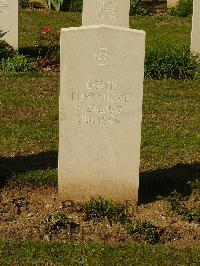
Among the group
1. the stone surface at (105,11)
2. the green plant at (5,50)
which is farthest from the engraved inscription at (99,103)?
the green plant at (5,50)

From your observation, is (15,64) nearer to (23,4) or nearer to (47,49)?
(47,49)

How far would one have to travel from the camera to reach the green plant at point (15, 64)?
1120 cm

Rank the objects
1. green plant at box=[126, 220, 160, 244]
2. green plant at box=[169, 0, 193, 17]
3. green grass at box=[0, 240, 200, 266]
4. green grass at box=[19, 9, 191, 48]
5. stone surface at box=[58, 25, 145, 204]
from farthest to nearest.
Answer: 1. green plant at box=[169, 0, 193, 17]
2. green grass at box=[19, 9, 191, 48]
3. stone surface at box=[58, 25, 145, 204]
4. green plant at box=[126, 220, 160, 244]
5. green grass at box=[0, 240, 200, 266]

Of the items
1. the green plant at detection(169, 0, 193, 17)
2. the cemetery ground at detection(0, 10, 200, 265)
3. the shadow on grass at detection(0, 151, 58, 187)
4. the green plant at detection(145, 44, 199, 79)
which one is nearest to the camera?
the cemetery ground at detection(0, 10, 200, 265)

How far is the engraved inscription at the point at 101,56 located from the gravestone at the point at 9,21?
6.36 m

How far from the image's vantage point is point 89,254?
545cm

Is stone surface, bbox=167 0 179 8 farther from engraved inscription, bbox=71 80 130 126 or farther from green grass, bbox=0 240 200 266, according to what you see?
green grass, bbox=0 240 200 266

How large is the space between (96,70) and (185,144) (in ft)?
7.86

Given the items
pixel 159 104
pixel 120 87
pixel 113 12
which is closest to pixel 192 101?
pixel 159 104

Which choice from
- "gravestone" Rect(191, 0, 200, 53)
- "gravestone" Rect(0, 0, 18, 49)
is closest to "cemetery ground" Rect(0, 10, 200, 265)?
"gravestone" Rect(191, 0, 200, 53)

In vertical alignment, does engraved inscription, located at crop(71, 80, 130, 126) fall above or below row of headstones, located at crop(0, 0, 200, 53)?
below

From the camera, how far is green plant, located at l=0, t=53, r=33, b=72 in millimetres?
11203

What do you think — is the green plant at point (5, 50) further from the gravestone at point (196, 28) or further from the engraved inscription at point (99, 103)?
the engraved inscription at point (99, 103)

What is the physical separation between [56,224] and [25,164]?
4.91 feet
